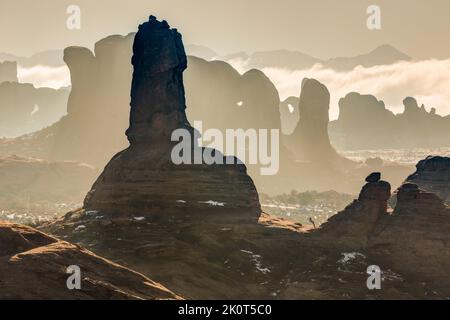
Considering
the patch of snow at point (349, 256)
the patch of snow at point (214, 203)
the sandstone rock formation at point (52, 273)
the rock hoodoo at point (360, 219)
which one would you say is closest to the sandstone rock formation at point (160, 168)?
the patch of snow at point (214, 203)

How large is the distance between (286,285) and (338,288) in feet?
21.9

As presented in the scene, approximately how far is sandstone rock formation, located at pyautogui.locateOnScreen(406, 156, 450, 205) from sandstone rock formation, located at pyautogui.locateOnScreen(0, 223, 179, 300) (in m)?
93.2

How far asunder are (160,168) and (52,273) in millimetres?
51524

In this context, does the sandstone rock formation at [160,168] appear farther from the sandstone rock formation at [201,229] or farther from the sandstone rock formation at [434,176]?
the sandstone rock formation at [434,176]

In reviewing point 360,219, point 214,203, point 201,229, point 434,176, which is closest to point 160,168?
point 214,203

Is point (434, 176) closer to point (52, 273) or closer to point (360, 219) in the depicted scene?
point (360, 219)

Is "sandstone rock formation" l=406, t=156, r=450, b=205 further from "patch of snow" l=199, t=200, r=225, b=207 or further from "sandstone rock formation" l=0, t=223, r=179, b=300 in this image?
"sandstone rock formation" l=0, t=223, r=179, b=300

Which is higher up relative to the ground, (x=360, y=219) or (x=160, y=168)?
(x=160, y=168)

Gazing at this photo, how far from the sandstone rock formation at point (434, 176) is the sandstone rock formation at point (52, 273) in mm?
93239

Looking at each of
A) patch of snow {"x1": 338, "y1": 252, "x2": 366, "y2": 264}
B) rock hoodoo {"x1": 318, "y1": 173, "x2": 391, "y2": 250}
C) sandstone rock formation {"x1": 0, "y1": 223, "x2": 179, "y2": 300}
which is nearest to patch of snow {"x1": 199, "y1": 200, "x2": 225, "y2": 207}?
rock hoodoo {"x1": 318, "y1": 173, "x2": 391, "y2": 250}

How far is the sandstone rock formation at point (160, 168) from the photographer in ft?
343

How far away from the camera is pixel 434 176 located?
475 feet

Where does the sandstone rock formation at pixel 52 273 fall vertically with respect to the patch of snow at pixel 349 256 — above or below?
above

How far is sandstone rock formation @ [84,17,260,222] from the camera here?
105 meters
